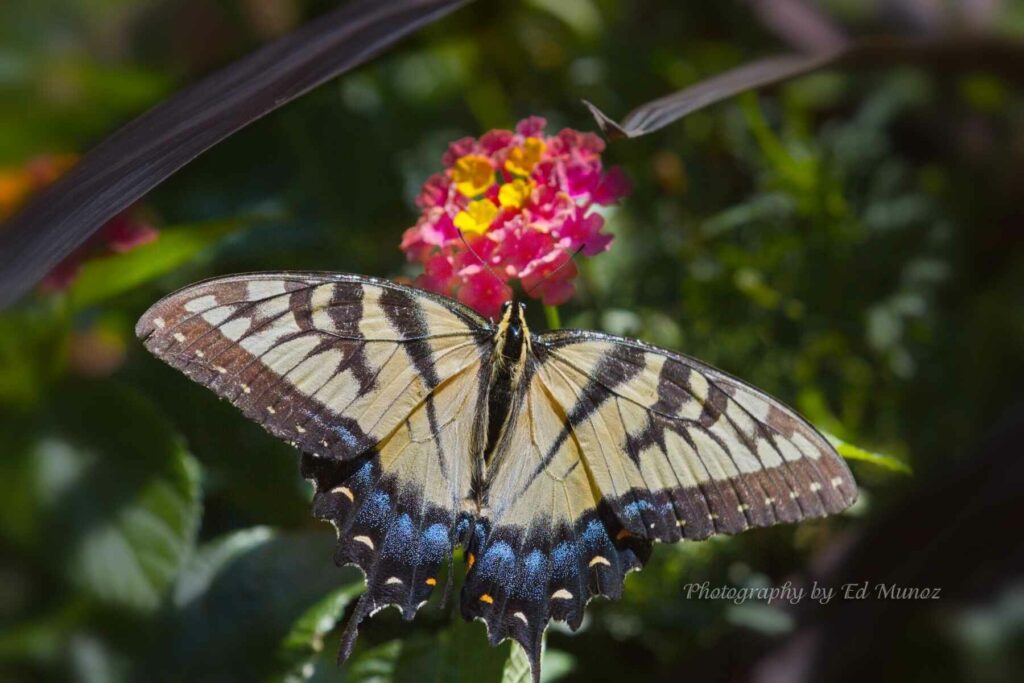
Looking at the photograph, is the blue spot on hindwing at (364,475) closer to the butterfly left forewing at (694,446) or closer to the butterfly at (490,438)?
the butterfly at (490,438)

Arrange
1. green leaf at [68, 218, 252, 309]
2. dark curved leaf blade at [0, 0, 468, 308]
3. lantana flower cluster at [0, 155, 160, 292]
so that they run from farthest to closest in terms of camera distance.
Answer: lantana flower cluster at [0, 155, 160, 292], green leaf at [68, 218, 252, 309], dark curved leaf blade at [0, 0, 468, 308]

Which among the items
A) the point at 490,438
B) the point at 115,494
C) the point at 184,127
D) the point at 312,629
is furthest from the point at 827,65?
the point at 115,494

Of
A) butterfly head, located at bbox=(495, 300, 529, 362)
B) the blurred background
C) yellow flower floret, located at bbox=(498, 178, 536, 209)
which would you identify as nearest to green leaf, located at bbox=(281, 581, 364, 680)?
the blurred background

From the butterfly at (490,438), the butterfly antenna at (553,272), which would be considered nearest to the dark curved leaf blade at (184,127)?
the butterfly at (490,438)

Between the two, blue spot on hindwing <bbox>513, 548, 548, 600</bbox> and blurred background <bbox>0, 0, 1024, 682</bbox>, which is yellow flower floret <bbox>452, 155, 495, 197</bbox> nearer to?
blurred background <bbox>0, 0, 1024, 682</bbox>

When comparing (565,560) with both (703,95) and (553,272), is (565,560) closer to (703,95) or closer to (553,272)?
(553,272)

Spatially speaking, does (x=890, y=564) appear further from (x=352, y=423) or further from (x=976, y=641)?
(x=352, y=423)

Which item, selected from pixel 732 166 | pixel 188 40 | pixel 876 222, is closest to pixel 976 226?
pixel 876 222
